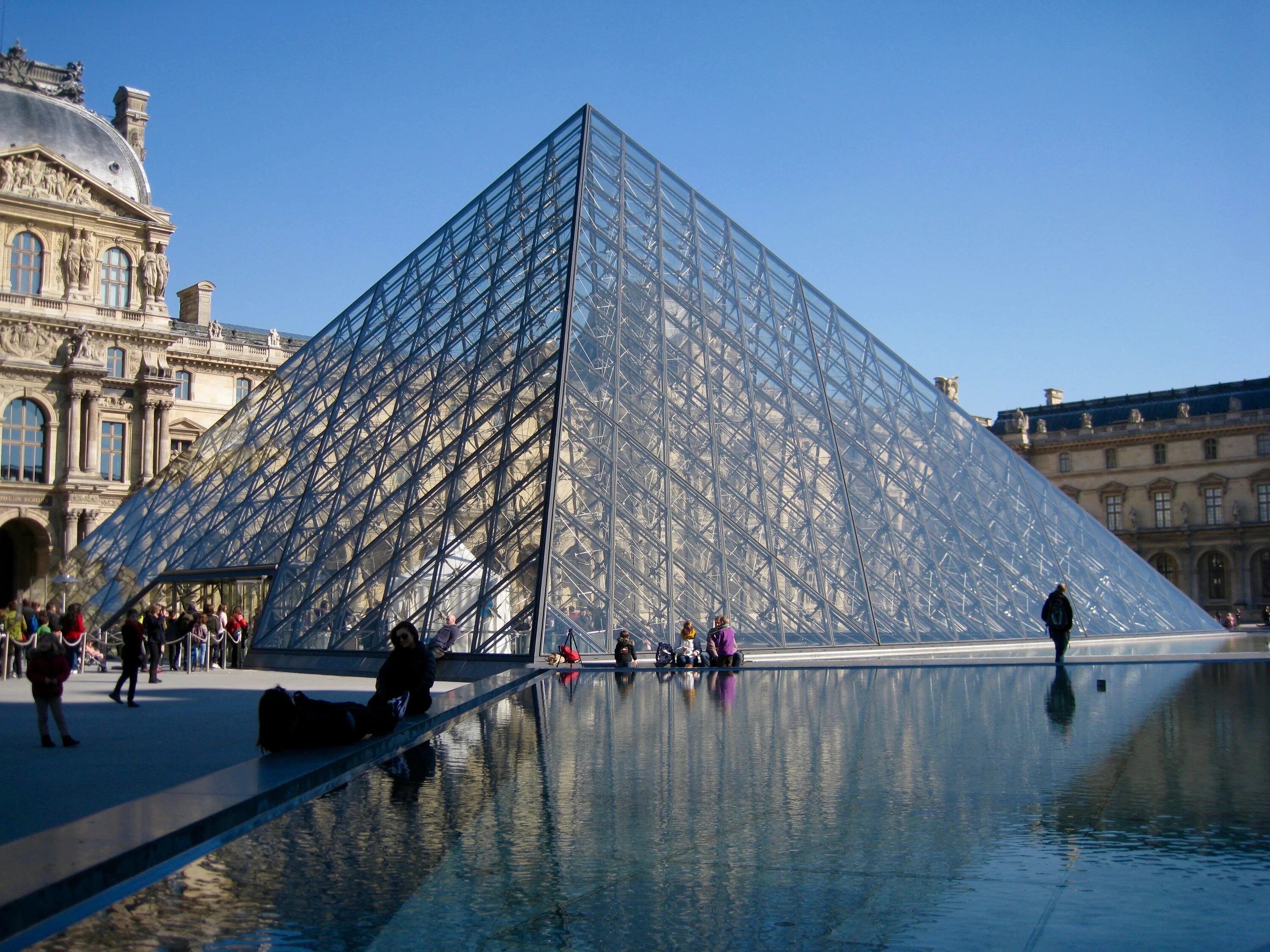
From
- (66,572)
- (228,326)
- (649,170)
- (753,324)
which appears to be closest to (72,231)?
(228,326)

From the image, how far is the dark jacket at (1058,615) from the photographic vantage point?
53.3ft

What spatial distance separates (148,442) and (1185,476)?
51745mm

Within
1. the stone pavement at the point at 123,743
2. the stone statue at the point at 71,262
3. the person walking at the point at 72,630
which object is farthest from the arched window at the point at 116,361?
the stone pavement at the point at 123,743

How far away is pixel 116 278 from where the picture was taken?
149 feet

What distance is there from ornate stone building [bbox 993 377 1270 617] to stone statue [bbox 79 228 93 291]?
163ft

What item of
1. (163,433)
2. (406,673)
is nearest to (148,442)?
(163,433)

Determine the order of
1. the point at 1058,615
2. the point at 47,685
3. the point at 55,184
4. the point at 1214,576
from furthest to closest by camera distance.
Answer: the point at 1214,576 → the point at 55,184 → the point at 1058,615 → the point at 47,685

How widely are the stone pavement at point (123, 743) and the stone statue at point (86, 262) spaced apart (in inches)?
1174

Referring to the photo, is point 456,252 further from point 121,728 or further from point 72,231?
point 72,231

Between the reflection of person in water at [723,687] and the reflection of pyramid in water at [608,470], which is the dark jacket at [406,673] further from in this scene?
the reflection of pyramid in water at [608,470]

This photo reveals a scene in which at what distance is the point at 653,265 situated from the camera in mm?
22469

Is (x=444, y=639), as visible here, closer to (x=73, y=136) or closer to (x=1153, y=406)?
(x=73, y=136)

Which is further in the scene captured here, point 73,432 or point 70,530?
point 73,432

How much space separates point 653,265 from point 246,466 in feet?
30.9
